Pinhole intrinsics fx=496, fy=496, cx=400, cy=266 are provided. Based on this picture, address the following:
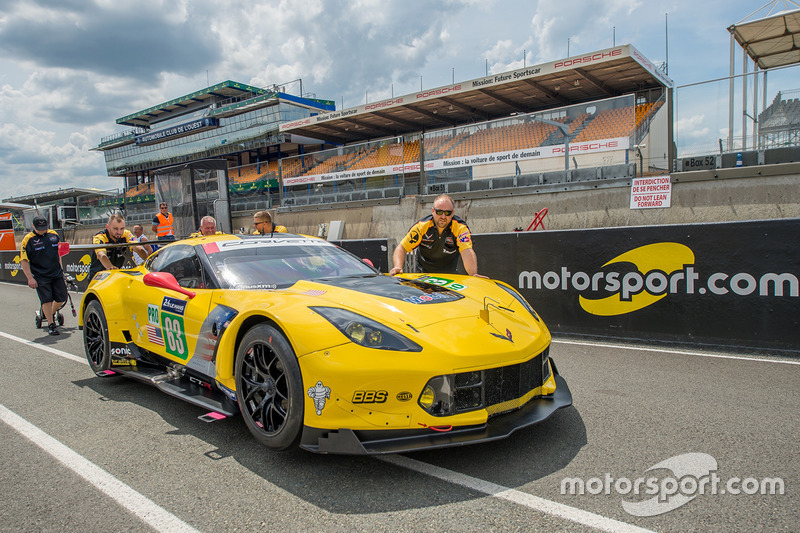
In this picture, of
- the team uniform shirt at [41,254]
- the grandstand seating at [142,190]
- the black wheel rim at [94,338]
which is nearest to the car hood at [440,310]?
the black wheel rim at [94,338]

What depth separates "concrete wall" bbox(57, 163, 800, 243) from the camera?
8508 mm

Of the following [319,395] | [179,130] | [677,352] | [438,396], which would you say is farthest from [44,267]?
[179,130]

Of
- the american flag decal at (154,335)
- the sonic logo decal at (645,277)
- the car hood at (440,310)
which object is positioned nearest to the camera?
the car hood at (440,310)

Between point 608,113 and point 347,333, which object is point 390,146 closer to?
point 608,113

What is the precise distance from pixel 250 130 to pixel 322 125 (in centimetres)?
1978

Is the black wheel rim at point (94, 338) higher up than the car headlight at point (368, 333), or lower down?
lower down

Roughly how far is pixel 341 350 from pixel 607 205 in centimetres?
901

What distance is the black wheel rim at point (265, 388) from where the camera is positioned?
2852 mm

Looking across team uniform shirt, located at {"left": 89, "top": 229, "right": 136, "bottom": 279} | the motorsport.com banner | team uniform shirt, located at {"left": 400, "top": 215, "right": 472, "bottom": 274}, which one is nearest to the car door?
team uniform shirt, located at {"left": 400, "top": 215, "right": 472, "bottom": 274}

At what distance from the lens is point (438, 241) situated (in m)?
5.20

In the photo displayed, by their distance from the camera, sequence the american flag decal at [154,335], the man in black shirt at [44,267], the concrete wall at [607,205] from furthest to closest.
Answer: the concrete wall at [607,205]
the man in black shirt at [44,267]
the american flag decal at [154,335]

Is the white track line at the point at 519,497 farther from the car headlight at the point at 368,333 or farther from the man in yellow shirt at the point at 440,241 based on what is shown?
the man in yellow shirt at the point at 440,241

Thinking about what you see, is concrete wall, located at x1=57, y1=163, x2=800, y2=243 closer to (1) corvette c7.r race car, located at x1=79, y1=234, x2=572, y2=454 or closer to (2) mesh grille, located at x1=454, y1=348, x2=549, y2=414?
(1) corvette c7.r race car, located at x1=79, y1=234, x2=572, y2=454

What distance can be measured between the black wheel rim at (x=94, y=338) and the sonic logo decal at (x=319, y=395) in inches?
120
